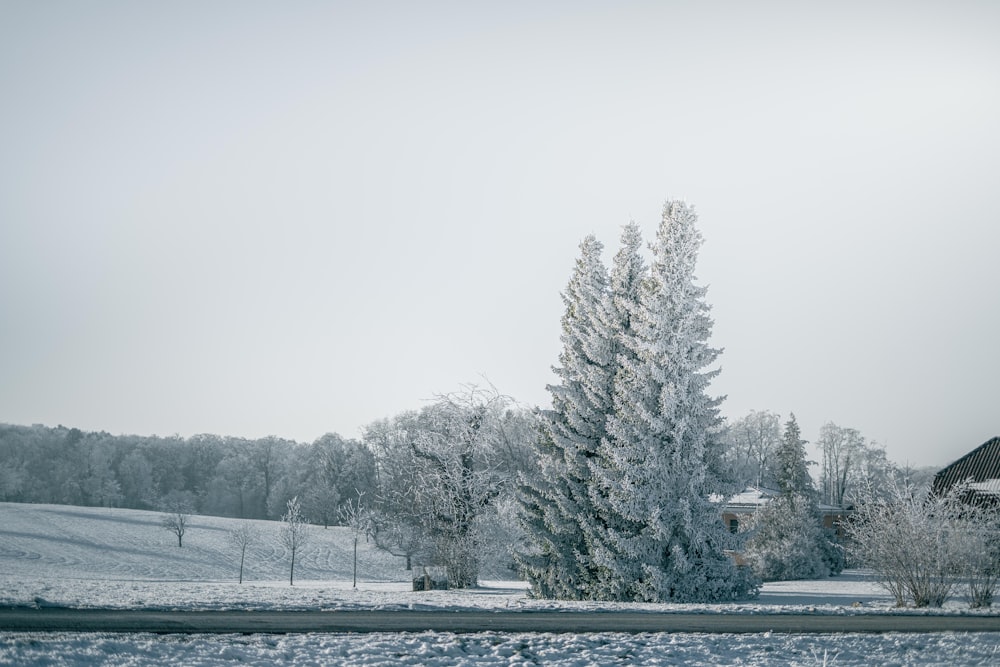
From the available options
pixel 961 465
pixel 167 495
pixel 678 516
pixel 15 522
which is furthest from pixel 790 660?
pixel 167 495

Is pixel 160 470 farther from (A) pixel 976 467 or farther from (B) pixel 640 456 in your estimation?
(B) pixel 640 456

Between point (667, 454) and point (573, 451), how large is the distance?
422cm

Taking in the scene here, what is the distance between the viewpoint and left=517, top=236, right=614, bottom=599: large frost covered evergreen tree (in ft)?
95.0

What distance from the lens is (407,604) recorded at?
1717 cm

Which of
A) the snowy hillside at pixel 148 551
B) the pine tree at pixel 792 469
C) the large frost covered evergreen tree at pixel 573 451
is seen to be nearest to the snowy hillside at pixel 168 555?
the snowy hillside at pixel 148 551

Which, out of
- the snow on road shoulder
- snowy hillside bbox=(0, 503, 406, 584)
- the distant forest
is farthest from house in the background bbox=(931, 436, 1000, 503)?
the distant forest

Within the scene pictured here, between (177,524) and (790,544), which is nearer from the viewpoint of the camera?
(790,544)

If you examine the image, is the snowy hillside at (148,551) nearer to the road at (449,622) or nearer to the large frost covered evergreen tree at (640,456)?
the large frost covered evergreen tree at (640,456)

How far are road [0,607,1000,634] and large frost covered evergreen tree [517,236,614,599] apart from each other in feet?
37.1

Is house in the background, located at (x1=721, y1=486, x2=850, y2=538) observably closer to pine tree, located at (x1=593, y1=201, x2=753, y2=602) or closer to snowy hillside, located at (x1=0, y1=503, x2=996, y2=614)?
snowy hillside, located at (x1=0, y1=503, x2=996, y2=614)

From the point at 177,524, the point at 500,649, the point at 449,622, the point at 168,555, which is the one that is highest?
the point at 177,524

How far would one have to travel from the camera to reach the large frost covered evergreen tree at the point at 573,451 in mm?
28953

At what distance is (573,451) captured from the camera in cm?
2928

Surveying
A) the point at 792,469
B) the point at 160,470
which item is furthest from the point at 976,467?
the point at 160,470
